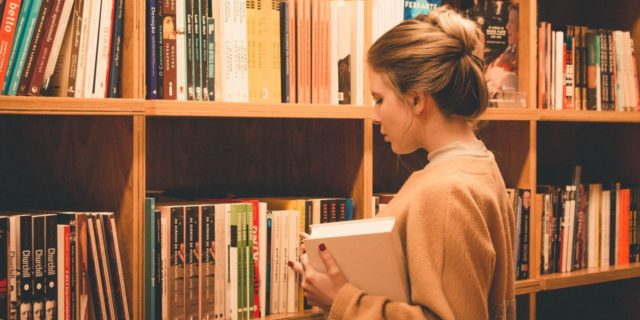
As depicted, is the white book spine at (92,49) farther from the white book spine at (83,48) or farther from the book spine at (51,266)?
the book spine at (51,266)

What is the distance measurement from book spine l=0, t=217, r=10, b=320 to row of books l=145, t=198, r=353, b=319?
291 millimetres

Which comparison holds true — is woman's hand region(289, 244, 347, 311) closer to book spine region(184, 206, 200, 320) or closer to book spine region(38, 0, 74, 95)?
book spine region(184, 206, 200, 320)

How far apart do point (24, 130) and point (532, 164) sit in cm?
140

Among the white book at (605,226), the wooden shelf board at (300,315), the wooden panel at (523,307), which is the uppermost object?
the white book at (605,226)

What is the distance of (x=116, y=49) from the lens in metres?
1.66

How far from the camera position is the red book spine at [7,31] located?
1525 millimetres

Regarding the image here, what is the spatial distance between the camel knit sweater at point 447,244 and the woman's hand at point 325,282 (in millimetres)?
32

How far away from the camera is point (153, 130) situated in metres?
2.04

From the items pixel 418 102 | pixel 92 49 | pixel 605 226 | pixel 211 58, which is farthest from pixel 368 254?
pixel 605 226

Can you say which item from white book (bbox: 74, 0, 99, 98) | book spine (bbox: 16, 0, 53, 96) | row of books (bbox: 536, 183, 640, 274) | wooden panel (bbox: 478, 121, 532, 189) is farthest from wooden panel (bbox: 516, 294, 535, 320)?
book spine (bbox: 16, 0, 53, 96)

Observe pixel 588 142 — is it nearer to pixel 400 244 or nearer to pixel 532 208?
pixel 532 208

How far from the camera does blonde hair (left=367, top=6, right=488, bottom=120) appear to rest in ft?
4.83

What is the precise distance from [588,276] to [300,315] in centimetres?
99

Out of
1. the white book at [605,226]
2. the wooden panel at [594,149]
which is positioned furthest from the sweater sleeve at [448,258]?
the wooden panel at [594,149]
